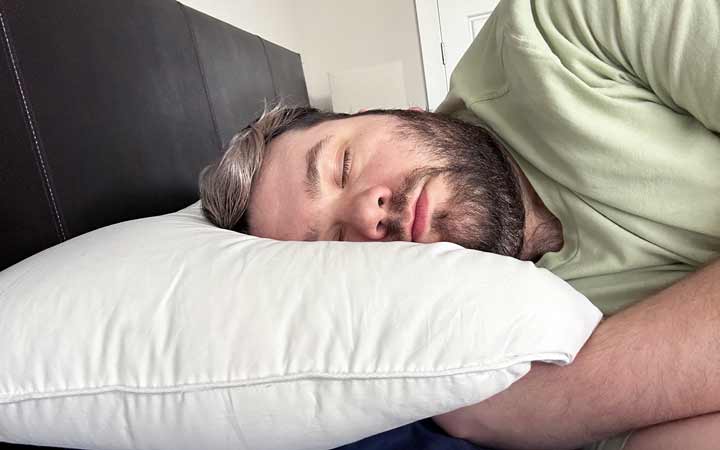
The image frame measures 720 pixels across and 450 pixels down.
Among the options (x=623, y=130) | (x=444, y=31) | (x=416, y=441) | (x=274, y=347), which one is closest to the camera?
(x=274, y=347)

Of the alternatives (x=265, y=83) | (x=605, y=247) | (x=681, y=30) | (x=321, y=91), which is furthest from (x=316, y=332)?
(x=321, y=91)

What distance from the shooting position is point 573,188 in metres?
0.77

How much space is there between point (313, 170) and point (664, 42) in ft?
1.70

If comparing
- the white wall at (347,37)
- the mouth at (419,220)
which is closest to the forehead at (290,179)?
the mouth at (419,220)

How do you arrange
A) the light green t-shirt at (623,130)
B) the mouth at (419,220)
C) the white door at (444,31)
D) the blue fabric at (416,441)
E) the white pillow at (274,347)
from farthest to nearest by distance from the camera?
the white door at (444,31) → the mouth at (419,220) → the light green t-shirt at (623,130) → the blue fabric at (416,441) → the white pillow at (274,347)

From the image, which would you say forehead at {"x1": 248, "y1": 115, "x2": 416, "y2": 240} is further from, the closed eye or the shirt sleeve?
the shirt sleeve

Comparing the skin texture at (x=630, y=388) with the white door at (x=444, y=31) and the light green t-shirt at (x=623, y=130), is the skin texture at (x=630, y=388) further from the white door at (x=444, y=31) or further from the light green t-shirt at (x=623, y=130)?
the white door at (x=444, y=31)

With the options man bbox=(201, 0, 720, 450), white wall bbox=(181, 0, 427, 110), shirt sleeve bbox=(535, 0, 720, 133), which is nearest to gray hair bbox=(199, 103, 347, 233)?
man bbox=(201, 0, 720, 450)

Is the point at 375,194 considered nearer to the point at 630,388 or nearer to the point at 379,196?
the point at 379,196

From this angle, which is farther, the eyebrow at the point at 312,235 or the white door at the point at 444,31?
the white door at the point at 444,31

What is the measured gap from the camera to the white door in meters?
2.46

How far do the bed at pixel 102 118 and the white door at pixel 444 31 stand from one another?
1413 mm

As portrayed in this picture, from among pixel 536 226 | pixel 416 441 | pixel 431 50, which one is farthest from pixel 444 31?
pixel 416 441

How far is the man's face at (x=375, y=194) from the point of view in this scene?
31.3 inches
